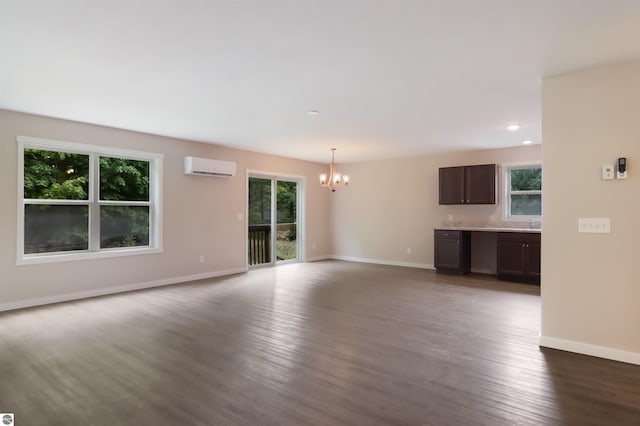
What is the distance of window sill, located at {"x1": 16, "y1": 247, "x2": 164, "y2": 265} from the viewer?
4.67m

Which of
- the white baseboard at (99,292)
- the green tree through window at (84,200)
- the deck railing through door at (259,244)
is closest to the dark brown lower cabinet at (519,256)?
the deck railing through door at (259,244)

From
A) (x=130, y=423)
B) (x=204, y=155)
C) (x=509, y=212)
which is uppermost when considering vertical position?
(x=204, y=155)

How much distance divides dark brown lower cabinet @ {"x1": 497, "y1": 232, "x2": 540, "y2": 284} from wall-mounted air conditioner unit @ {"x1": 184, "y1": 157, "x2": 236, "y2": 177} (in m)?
5.15

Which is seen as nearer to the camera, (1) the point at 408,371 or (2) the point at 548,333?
(1) the point at 408,371

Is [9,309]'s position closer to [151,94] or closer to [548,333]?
[151,94]

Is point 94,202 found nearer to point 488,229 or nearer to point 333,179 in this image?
point 333,179

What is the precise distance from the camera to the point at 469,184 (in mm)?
7137

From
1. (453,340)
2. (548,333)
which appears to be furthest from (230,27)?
(548,333)

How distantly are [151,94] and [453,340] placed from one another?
403 centimetres

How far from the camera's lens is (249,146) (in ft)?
22.8

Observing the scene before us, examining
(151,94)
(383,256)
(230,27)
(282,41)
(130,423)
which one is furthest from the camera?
(383,256)

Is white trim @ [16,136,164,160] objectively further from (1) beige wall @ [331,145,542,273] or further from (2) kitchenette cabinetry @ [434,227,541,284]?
(2) kitchenette cabinetry @ [434,227,541,284]

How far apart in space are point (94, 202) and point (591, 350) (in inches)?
245

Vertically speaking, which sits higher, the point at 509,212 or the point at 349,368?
the point at 509,212
